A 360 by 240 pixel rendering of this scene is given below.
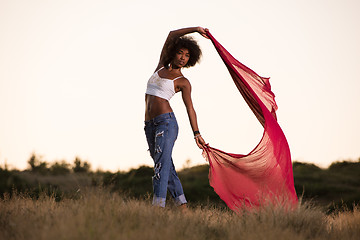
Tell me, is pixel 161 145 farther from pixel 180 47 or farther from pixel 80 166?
pixel 80 166

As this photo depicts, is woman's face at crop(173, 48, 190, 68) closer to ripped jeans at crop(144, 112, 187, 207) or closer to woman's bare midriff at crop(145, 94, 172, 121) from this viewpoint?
woman's bare midriff at crop(145, 94, 172, 121)

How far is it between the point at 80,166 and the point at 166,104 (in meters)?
11.0

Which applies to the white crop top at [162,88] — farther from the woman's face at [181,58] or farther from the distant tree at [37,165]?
the distant tree at [37,165]

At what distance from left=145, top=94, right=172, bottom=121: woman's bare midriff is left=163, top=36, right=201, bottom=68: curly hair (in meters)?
0.52

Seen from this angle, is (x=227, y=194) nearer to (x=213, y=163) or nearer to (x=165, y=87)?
(x=213, y=163)

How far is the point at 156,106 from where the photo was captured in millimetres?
5605

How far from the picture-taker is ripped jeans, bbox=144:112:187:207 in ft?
18.3

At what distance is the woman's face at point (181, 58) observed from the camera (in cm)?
566

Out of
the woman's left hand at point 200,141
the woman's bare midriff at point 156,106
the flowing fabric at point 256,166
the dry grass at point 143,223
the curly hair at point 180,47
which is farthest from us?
the flowing fabric at point 256,166

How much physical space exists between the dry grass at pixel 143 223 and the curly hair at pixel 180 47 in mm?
2002

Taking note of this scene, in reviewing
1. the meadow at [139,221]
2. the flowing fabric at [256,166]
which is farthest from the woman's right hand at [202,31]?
the meadow at [139,221]

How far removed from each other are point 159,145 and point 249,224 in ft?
5.15

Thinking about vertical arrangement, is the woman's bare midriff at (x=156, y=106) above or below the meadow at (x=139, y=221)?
above

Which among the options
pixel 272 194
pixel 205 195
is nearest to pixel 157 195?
pixel 272 194
